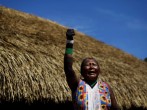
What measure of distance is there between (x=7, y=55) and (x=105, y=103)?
275 centimetres

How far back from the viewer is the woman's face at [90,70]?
271 cm

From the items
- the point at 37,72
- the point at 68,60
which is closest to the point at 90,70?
the point at 68,60

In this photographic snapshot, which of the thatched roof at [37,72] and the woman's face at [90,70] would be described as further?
the thatched roof at [37,72]

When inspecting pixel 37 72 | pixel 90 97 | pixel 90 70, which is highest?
pixel 37 72

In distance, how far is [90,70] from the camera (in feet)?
8.97

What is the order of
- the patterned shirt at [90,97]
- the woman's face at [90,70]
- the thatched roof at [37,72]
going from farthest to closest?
the thatched roof at [37,72] < the woman's face at [90,70] < the patterned shirt at [90,97]

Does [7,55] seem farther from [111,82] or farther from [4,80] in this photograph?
[111,82]

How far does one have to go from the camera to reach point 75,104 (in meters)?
2.59

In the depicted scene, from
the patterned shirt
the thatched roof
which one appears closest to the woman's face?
the patterned shirt

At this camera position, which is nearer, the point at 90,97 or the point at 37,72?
the point at 90,97

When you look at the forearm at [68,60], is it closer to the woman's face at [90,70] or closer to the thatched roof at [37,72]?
the woman's face at [90,70]

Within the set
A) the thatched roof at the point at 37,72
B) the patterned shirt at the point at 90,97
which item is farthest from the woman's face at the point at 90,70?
the thatched roof at the point at 37,72

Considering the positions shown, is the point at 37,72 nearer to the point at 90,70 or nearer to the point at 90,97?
the point at 90,70

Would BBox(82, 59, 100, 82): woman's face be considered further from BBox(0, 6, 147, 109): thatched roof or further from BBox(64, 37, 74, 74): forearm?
BBox(0, 6, 147, 109): thatched roof
